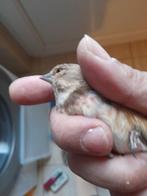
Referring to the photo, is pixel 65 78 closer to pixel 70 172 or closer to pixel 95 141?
pixel 95 141

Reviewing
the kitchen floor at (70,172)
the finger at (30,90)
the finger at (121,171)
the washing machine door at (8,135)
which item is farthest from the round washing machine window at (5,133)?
the finger at (121,171)

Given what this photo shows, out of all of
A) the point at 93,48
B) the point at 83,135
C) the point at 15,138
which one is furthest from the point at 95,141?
the point at 15,138

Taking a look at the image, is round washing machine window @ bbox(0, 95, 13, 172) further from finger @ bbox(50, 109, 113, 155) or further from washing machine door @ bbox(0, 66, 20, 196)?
finger @ bbox(50, 109, 113, 155)

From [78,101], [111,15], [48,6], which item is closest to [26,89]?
[78,101]

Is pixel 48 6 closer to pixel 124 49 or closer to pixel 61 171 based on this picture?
pixel 124 49

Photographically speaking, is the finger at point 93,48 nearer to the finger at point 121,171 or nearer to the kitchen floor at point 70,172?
the finger at point 121,171

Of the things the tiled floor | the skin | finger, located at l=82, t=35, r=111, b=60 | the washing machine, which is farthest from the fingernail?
the tiled floor
